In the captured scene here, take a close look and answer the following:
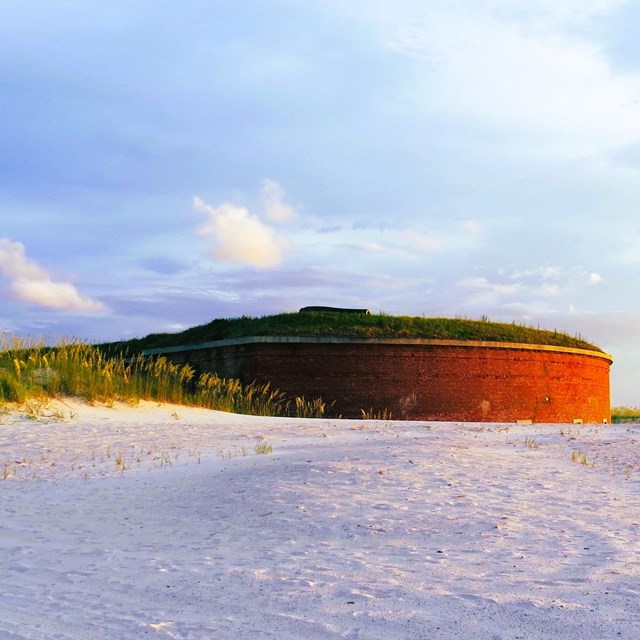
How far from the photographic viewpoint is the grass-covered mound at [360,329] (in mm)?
23578

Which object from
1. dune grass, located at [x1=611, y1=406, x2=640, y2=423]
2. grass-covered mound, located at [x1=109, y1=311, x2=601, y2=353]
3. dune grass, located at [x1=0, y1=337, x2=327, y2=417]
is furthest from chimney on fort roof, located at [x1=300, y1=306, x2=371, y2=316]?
dune grass, located at [x1=611, y1=406, x2=640, y2=423]

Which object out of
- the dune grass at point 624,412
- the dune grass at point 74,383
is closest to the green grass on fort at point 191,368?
the dune grass at point 74,383

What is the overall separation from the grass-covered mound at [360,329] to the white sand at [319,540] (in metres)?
12.7

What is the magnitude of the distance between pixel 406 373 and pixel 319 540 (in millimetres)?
17798

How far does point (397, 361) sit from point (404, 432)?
36.0 ft

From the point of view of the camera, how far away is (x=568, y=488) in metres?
7.65

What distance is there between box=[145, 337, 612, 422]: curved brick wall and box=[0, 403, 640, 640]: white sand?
1208cm

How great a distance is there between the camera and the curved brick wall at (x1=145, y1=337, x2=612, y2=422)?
75.4ft

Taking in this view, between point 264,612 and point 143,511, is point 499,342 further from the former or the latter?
point 264,612

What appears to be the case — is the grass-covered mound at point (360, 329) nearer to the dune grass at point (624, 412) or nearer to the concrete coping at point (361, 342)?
the concrete coping at point (361, 342)

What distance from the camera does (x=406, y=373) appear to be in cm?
2339

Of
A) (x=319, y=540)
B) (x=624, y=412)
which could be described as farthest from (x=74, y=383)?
(x=624, y=412)

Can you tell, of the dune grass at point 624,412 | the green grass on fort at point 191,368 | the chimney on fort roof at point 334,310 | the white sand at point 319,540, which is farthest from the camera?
the dune grass at point 624,412

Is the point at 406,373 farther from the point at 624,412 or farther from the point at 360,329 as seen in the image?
the point at 624,412
